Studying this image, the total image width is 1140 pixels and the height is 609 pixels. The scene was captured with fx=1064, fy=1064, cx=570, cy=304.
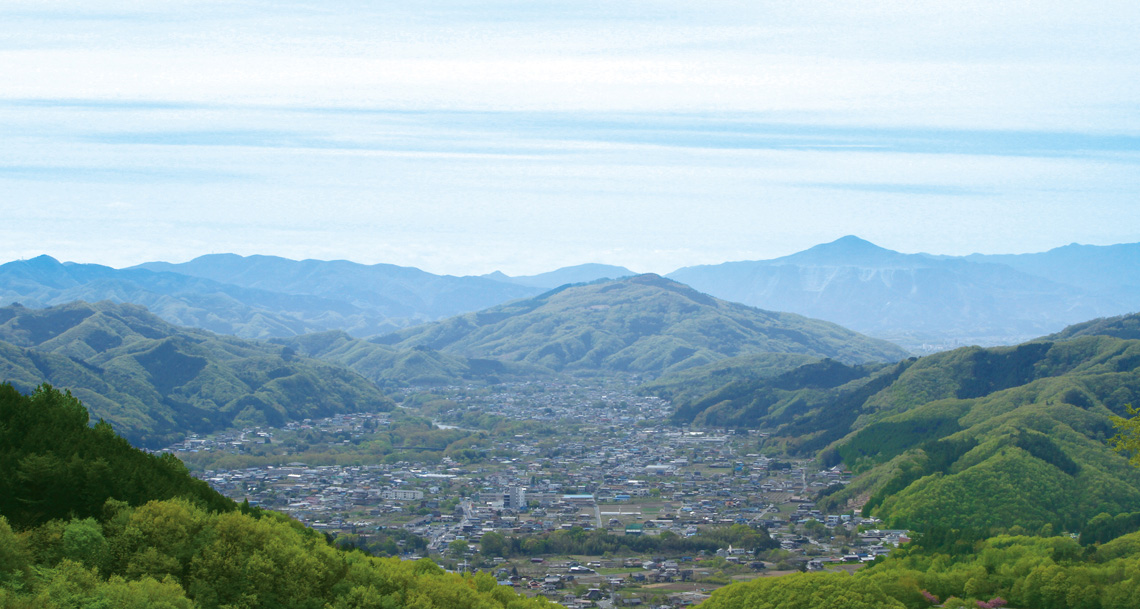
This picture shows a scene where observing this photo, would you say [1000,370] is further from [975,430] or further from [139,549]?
[139,549]

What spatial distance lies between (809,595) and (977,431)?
53094 millimetres

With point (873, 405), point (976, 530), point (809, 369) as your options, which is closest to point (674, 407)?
point (809, 369)

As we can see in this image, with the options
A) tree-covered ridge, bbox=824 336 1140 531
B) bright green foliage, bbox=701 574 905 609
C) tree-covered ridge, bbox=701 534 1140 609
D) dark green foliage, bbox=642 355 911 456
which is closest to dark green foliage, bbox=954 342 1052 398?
tree-covered ridge, bbox=824 336 1140 531

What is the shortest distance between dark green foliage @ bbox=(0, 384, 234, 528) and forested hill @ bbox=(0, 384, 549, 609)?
0.04 meters

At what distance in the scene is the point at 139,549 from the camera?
105 ft

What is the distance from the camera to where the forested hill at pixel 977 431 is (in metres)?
77.5

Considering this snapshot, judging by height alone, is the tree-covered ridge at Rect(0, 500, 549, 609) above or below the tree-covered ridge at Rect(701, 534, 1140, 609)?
above

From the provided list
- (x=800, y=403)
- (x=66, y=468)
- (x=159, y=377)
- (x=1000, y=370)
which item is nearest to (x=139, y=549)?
(x=66, y=468)

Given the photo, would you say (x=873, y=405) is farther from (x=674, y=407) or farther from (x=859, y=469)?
(x=674, y=407)

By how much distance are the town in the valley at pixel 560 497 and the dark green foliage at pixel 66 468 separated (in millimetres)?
26056

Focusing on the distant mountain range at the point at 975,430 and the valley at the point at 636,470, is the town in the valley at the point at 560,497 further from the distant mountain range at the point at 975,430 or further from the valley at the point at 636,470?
the distant mountain range at the point at 975,430

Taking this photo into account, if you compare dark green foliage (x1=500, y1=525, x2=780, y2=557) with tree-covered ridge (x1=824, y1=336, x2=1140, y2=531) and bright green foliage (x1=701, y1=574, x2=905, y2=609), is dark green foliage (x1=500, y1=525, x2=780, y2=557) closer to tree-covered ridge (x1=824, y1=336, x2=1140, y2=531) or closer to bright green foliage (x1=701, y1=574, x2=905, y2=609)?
tree-covered ridge (x1=824, y1=336, x2=1140, y2=531)

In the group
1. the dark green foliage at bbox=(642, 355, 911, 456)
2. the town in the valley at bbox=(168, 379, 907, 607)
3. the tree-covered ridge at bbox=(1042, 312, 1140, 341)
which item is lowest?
the town in the valley at bbox=(168, 379, 907, 607)

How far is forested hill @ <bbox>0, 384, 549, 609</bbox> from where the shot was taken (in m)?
27.6
